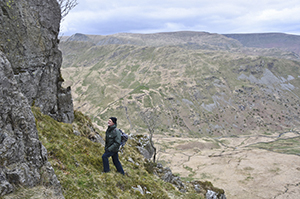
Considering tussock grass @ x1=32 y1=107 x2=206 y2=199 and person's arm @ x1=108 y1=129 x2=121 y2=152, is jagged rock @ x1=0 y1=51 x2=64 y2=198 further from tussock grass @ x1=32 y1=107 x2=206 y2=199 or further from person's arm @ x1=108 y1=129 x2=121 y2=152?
person's arm @ x1=108 y1=129 x2=121 y2=152

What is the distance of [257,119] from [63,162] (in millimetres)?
159448

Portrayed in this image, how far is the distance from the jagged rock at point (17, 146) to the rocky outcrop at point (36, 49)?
8.42 metres

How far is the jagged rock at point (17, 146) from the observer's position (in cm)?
504

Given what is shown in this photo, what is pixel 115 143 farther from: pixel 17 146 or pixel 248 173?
pixel 248 173

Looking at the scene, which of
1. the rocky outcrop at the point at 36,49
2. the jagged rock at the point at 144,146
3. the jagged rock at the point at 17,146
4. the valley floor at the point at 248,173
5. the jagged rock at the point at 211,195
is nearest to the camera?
the jagged rock at the point at 17,146

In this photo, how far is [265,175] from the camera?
145 ft

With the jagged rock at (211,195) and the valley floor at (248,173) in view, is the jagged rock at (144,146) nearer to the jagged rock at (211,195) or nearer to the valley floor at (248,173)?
the jagged rock at (211,195)

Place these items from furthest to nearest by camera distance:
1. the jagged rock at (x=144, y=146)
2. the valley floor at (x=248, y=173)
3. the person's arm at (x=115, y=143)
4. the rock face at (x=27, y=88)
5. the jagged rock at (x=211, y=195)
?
1. the valley floor at (x=248, y=173)
2. the jagged rock at (x=144, y=146)
3. the jagged rock at (x=211, y=195)
4. the person's arm at (x=115, y=143)
5. the rock face at (x=27, y=88)

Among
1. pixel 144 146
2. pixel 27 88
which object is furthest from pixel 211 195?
pixel 27 88

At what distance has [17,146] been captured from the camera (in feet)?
17.9

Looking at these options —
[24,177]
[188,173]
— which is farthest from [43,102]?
[188,173]

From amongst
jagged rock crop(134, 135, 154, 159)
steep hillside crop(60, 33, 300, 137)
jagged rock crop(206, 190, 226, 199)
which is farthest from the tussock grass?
steep hillside crop(60, 33, 300, 137)

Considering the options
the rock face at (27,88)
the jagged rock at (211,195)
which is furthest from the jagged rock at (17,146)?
the jagged rock at (211,195)

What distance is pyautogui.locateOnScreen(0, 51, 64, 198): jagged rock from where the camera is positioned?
198 inches
